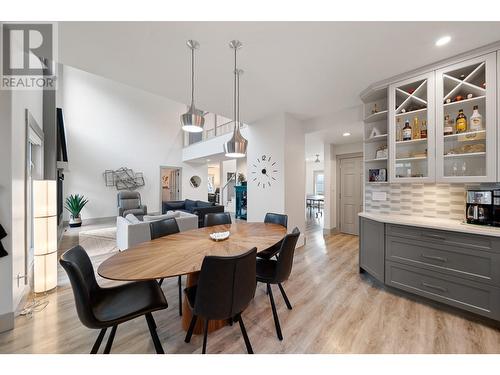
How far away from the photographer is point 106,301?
1.41 metres

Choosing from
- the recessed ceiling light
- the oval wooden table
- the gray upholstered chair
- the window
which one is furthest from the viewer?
the window

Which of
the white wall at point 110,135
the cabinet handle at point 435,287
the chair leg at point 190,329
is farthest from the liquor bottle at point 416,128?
the white wall at point 110,135

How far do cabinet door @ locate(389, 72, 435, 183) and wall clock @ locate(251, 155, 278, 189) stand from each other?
1904 millimetres

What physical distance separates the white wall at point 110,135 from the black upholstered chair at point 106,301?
6.58 metres

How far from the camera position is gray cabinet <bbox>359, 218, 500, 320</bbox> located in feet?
5.66

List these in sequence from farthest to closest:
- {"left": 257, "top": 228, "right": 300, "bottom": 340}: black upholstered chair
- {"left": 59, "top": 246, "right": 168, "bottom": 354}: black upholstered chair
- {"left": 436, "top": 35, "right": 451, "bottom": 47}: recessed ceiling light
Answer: {"left": 436, "top": 35, "right": 451, "bottom": 47}: recessed ceiling light
{"left": 257, "top": 228, "right": 300, "bottom": 340}: black upholstered chair
{"left": 59, "top": 246, "right": 168, "bottom": 354}: black upholstered chair

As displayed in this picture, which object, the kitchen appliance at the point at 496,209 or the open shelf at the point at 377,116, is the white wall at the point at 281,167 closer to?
the open shelf at the point at 377,116

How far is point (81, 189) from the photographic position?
6.51 metres

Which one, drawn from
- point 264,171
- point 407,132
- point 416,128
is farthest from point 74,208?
point 416,128

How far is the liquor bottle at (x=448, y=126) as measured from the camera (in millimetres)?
2148

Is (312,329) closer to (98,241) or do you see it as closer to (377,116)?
(377,116)

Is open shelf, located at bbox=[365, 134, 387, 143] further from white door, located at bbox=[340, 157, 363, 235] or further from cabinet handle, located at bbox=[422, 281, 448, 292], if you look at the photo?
white door, located at bbox=[340, 157, 363, 235]

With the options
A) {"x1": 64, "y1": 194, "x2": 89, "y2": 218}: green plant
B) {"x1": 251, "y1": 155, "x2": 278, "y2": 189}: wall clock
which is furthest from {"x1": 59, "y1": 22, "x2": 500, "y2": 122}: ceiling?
{"x1": 64, "y1": 194, "x2": 89, "y2": 218}: green plant
